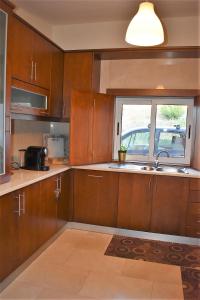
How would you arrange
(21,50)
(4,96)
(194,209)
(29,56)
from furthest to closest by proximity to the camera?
(194,209)
(29,56)
(21,50)
(4,96)

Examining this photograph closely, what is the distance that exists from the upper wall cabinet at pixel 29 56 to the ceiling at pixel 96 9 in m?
0.41

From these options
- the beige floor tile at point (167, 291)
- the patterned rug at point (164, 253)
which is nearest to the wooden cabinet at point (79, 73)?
the patterned rug at point (164, 253)

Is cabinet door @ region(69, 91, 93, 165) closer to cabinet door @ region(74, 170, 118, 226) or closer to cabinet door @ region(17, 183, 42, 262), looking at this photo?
cabinet door @ region(74, 170, 118, 226)

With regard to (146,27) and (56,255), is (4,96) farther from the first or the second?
(56,255)

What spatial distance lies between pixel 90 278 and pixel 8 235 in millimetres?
816

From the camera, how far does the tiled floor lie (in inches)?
86.6

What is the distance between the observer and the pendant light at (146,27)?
217 cm

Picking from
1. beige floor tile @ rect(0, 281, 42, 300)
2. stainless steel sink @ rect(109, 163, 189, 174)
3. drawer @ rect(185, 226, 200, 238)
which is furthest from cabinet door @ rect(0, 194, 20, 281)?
drawer @ rect(185, 226, 200, 238)

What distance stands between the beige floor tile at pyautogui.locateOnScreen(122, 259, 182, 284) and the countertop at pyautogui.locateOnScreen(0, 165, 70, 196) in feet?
3.86

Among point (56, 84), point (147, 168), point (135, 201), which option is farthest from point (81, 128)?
point (135, 201)

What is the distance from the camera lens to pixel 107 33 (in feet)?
11.8

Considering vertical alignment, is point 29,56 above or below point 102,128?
above

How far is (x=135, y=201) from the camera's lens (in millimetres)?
3354

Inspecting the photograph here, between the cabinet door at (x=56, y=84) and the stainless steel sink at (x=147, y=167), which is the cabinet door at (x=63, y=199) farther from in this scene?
the cabinet door at (x=56, y=84)
